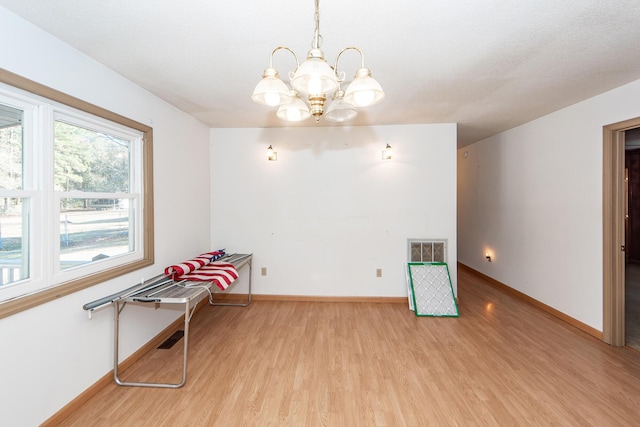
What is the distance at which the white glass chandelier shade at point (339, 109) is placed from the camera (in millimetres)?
1462

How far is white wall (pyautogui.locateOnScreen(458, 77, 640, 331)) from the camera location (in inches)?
105

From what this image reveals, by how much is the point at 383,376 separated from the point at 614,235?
2.67m

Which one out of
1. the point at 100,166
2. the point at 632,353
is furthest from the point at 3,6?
the point at 632,353

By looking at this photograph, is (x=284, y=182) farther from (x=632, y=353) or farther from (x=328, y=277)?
(x=632, y=353)

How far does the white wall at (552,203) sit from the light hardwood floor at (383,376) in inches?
19.5

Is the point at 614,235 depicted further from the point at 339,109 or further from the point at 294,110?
the point at 294,110

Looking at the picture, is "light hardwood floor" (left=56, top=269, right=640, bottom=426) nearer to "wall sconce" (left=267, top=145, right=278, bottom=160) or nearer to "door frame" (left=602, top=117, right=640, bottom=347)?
"door frame" (left=602, top=117, right=640, bottom=347)

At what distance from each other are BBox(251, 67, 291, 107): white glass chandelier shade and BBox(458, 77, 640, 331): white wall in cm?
320

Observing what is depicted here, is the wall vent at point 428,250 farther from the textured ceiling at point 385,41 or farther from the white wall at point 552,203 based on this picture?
the textured ceiling at point 385,41

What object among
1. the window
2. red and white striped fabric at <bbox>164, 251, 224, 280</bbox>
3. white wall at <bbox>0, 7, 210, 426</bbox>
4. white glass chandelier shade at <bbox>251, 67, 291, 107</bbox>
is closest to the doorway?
white glass chandelier shade at <bbox>251, 67, 291, 107</bbox>

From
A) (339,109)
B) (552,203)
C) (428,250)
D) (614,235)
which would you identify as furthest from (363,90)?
(552,203)

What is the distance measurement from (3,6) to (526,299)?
555 centimetres

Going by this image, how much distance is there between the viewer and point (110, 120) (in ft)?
6.96


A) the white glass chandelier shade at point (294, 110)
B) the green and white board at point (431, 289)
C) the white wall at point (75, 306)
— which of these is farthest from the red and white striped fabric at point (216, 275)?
the green and white board at point (431, 289)
